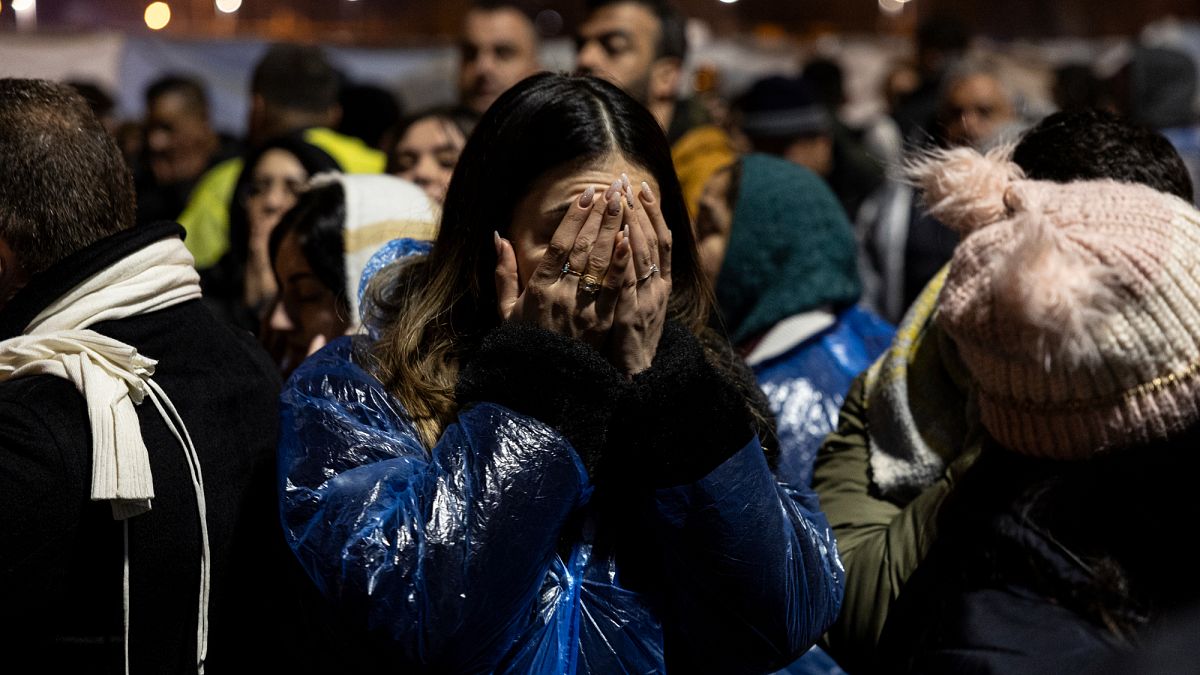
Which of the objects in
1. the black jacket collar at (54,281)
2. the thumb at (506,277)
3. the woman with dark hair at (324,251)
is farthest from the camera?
the woman with dark hair at (324,251)

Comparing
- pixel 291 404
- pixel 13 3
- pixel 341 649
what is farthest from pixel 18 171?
pixel 13 3

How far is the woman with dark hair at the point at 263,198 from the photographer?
4.18 m

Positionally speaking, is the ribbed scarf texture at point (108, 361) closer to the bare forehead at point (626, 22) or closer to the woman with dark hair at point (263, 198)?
the woman with dark hair at point (263, 198)

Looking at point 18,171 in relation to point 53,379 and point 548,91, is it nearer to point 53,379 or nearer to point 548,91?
point 53,379

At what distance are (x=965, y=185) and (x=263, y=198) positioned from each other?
2.78 metres

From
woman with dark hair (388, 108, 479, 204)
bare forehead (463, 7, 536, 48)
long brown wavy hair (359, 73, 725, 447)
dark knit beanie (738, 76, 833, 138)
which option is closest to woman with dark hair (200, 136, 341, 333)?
woman with dark hair (388, 108, 479, 204)

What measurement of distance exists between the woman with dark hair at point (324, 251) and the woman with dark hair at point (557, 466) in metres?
0.98

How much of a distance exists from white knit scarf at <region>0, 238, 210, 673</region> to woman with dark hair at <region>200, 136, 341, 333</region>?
177 centimetres

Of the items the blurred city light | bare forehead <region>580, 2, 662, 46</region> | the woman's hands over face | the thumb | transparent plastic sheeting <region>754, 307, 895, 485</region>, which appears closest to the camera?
the woman's hands over face

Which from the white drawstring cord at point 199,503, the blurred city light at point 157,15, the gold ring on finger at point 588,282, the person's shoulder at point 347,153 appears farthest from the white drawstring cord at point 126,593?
the blurred city light at point 157,15

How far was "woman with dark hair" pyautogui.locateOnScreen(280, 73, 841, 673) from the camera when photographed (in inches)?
72.3

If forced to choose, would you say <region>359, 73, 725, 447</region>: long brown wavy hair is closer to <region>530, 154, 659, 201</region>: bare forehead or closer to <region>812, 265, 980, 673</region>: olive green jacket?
<region>530, 154, 659, 201</region>: bare forehead

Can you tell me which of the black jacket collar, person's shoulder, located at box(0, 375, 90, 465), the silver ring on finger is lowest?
person's shoulder, located at box(0, 375, 90, 465)

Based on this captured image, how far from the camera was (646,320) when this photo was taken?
2.02 metres
